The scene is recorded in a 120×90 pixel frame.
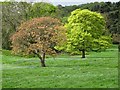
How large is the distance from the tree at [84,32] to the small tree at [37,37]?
360cm

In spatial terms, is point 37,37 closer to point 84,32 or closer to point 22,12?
point 84,32

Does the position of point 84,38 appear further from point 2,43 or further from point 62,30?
point 2,43

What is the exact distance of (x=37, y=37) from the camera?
1059 cm

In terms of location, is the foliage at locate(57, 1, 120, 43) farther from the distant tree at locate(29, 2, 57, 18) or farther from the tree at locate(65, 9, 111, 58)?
the tree at locate(65, 9, 111, 58)

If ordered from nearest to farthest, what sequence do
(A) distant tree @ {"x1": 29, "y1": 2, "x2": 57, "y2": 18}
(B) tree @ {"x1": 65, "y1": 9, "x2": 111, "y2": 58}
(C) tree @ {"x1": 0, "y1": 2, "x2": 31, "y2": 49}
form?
(B) tree @ {"x1": 65, "y1": 9, "x2": 111, "y2": 58}, (C) tree @ {"x1": 0, "y1": 2, "x2": 31, "y2": 49}, (A) distant tree @ {"x1": 29, "y1": 2, "x2": 57, "y2": 18}


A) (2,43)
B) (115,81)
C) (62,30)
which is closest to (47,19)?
(62,30)

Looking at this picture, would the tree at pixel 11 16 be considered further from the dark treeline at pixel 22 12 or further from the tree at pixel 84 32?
the tree at pixel 84 32

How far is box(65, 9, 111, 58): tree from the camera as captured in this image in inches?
569

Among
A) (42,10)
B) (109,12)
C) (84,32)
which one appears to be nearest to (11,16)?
(42,10)

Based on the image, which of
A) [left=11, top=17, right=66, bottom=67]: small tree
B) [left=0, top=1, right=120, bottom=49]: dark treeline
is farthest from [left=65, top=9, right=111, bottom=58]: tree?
[left=0, top=1, right=120, bottom=49]: dark treeline

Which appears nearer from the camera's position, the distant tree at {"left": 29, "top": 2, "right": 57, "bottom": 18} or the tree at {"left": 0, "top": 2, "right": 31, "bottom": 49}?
the tree at {"left": 0, "top": 2, "right": 31, "bottom": 49}

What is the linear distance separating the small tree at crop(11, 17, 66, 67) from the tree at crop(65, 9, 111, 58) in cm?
360

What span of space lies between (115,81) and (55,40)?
4.57 metres

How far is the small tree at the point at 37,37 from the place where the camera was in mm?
10526
